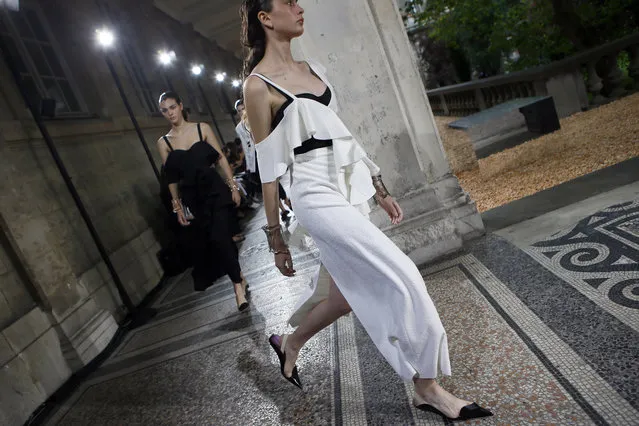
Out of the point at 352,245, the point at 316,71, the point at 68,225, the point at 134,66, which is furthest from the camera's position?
the point at 134,66

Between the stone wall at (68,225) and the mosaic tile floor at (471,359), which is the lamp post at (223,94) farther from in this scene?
the mosaic tile floor at (471,359)

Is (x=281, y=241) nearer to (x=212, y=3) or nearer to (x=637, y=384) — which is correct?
(x=637, y=384)

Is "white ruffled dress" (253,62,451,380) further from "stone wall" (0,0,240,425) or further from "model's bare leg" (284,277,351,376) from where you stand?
"stone wall" (0,0,240,425)

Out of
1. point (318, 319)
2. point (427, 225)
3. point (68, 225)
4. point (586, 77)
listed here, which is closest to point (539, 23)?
point (586, 77)

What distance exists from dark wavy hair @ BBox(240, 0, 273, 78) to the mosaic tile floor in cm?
169

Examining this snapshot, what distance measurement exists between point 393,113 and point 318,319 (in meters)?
1.97

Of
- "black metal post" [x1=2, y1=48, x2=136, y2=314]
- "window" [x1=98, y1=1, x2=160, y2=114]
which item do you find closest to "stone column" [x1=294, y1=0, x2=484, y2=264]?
"black metal post" [x1=2, y1=48, x2=136, y2=314]

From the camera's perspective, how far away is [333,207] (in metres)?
1.80

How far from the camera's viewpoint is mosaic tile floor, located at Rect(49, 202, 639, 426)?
176 cm

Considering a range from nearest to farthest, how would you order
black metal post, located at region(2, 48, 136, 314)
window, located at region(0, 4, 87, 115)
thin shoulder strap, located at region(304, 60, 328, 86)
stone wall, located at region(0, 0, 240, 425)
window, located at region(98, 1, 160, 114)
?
thin shoulder strap, located at region(304, 60, 328, 86)
stone wall, located at region(0, 0, 240, 425)
black metal post, located at region(2, 48, 136, 314)
window, located at region(0, 4, 87, 115)
window, located at region(98, 1, 160, 114)

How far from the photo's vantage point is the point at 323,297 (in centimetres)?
220

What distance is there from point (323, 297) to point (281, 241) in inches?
17.0

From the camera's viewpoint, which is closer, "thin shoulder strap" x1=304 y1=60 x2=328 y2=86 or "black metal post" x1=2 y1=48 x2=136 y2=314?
"thin shoulder strap" x1=304 y1=60 x2=328 y2=86

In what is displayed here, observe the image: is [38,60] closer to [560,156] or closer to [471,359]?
[471,359]
